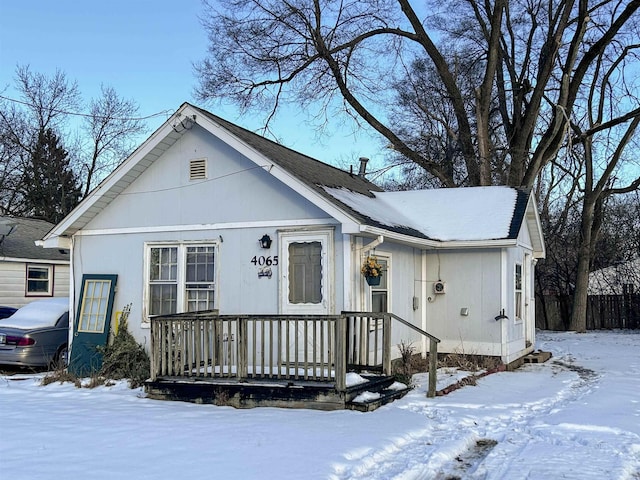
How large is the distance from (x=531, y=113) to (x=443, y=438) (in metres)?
18.8

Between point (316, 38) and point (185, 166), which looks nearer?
point (185, 166)

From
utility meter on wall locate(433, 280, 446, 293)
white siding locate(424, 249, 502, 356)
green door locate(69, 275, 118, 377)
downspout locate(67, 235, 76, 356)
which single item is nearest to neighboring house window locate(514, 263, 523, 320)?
white siding locate(424, 249, 502, 356)

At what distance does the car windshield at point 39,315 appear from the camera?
13.2 meters

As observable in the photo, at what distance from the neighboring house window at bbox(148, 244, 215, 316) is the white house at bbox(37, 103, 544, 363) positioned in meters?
0.02

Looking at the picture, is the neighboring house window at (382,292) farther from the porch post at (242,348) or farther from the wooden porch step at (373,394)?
the porch post at (242,348)

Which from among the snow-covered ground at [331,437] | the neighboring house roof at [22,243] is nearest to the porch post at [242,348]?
the snow-covered ground at [331,437]

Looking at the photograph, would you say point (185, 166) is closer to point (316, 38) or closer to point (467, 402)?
point (467, 402)

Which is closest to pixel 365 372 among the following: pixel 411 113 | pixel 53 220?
pixel 411 113

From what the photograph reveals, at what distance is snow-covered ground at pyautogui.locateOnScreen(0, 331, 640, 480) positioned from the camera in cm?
600

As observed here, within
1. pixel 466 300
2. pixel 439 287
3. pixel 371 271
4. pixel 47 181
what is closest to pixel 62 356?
pixel 371 271

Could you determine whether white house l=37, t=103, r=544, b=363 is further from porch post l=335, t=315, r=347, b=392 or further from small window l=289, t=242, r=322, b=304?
porch post l=335, t=315, r=347, b=392

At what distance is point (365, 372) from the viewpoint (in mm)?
10383

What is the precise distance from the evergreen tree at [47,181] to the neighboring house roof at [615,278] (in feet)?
83.8

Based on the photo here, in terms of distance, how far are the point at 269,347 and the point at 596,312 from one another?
19621 mm
